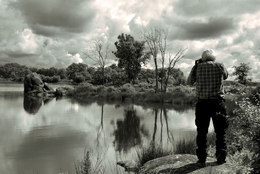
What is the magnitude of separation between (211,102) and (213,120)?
0.92ft

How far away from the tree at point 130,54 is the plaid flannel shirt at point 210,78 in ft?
115

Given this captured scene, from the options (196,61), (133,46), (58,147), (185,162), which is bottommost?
(58,147)

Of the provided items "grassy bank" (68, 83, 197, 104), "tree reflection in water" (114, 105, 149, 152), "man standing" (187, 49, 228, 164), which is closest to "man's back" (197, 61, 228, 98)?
"man standing" (187, 49, 228, 164)

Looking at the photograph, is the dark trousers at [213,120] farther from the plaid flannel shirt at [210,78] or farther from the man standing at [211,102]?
the plaid flannel shirt at [210,78]

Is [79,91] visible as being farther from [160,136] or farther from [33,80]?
[160,136]

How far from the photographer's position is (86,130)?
33.4 feet

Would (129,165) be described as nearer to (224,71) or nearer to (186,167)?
(186,167)

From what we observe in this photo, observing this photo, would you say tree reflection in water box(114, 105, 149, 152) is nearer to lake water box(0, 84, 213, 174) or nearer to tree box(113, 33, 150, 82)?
lake water box(0, 84, 213, 174)

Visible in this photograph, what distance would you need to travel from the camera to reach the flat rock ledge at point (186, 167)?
364cm

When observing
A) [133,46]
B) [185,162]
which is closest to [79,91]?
[133,46]

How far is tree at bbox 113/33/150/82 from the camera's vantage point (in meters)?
39.2

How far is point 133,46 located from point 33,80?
49.9 feet

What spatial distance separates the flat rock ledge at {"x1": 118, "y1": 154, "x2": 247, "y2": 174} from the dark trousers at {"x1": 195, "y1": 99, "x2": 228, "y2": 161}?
163mm

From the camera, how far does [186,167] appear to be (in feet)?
12.9
